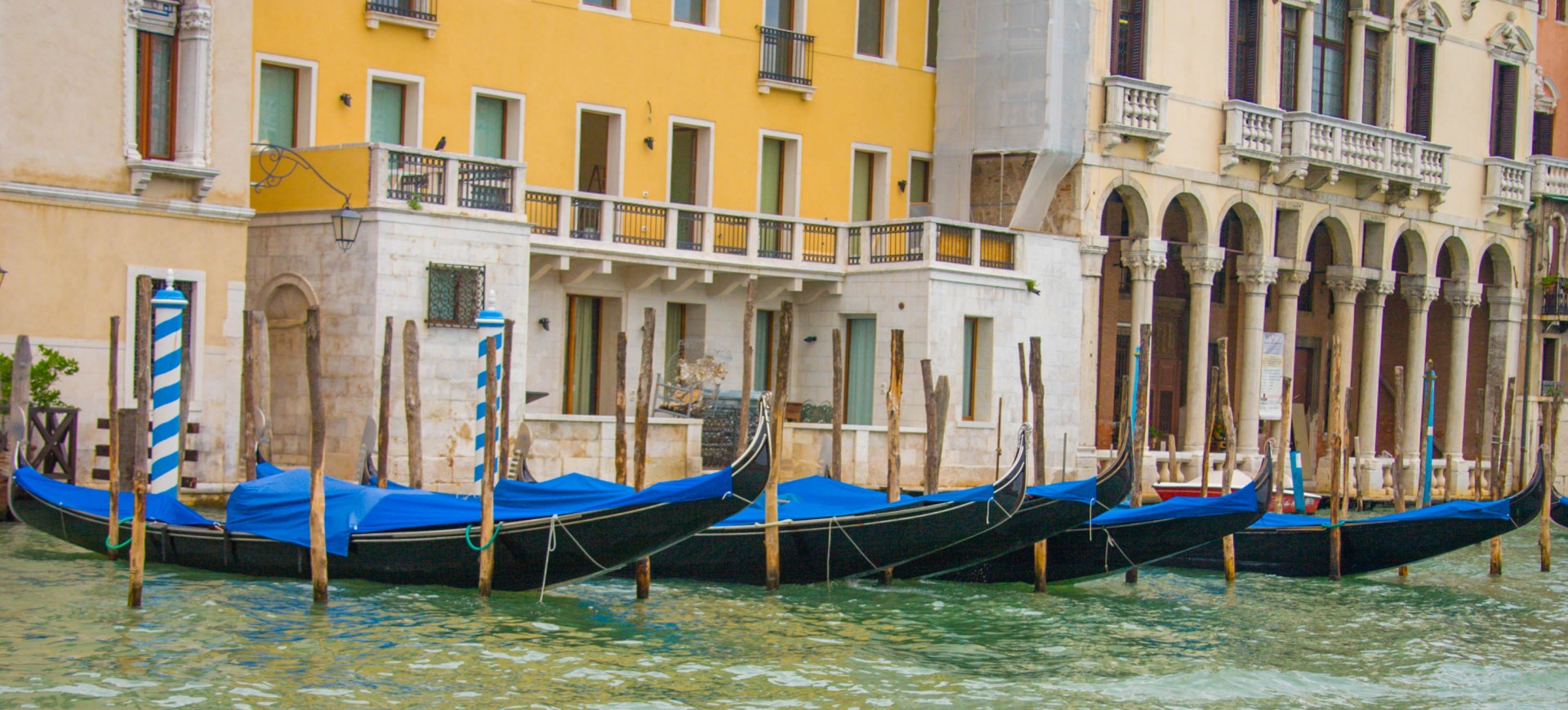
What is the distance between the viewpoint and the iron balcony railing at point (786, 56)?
21562 mm

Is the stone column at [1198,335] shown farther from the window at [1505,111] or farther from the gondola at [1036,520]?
the gondola at [1036,520]

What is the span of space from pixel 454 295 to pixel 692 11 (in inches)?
202

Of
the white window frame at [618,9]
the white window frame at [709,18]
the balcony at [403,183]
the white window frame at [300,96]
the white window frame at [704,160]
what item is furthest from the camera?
the white window frame at [704,160]

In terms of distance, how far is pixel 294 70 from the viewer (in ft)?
59.8

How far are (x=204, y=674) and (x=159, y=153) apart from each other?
7442 mm

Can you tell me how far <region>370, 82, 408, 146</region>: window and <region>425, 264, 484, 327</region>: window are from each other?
2.01 metres

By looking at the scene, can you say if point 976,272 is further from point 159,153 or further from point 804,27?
point 159,153

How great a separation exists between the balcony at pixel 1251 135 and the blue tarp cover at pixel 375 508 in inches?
513

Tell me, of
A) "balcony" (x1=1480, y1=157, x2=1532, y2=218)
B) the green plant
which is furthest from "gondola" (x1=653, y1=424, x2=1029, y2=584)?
"balcony" (x1=1480, y1=157, x2=1532, y2=218)

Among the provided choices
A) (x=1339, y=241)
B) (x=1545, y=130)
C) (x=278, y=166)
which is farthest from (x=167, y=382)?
(x=1545, y=130)

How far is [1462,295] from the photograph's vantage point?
27.6 metres

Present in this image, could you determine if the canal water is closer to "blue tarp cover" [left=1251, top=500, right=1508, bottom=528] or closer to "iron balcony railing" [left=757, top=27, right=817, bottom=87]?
"blue tarp cover" [left=1251, top=500, right=1508, bottom=528]

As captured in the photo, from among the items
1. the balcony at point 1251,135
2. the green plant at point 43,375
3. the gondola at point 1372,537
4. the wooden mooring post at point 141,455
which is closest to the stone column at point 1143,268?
the balcony at point 1251,135

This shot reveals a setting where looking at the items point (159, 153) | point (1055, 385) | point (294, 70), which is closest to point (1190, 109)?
point (1055, 385)
